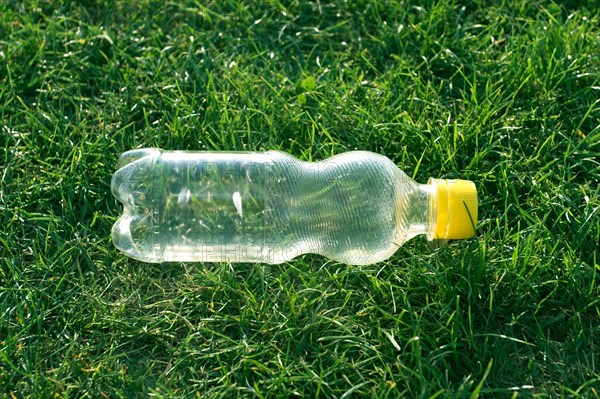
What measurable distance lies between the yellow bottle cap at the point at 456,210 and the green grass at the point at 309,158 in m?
0.10

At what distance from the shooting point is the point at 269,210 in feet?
9.66

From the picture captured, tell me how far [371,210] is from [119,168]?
39.1 inches

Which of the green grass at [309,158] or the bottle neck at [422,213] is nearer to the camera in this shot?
the green grass at [309,158]

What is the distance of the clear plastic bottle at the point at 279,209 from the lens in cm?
287

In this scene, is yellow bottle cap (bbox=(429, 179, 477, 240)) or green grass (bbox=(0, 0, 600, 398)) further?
→ yellow bottle cap (bbox=(429, 179, 477, 240))

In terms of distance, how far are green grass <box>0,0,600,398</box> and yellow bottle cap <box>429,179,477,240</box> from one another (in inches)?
3.8

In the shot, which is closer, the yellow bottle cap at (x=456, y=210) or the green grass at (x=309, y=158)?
the green grass at (x=309, y=158)

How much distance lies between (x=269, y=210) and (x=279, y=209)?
0.12 feet

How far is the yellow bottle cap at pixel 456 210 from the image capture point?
2.82 meters

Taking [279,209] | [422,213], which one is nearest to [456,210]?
[422,213]

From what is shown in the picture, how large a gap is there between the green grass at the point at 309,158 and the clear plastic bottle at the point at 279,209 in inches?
3.1

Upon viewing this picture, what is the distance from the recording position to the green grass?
2.71 metres

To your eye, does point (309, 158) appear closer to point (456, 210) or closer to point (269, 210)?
point (269, 210)

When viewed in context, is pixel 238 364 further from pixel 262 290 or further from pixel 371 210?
pixel 371 210
